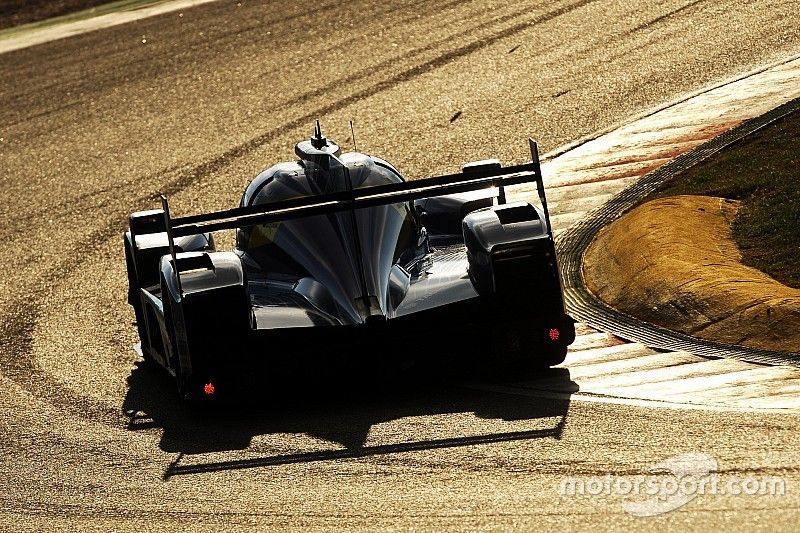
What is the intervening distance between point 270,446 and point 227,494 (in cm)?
94

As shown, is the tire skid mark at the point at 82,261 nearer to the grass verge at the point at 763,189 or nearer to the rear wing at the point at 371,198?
the rear wing at the point at 371,198

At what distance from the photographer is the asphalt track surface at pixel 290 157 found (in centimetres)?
771

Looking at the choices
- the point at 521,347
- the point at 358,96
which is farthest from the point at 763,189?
the point at 358,96

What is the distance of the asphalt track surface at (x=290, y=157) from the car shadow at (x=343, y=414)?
25 millimetres

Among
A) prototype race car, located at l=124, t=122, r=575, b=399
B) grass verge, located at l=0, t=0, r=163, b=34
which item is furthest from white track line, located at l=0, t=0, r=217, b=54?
prototype race car, located at l=124, t=122, r=575, b=399

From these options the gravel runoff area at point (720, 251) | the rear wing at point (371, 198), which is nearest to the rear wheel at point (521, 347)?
the rear wing at point (371, 198)

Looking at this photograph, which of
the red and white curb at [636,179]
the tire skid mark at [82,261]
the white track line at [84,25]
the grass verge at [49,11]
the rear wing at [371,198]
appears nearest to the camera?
the red and white curb at [636,179]

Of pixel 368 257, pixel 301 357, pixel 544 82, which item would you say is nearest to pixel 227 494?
pixel 301 357

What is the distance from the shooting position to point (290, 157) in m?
19.1

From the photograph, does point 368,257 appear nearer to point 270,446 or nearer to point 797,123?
point 270,446

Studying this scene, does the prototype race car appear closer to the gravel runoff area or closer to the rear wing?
the rear wing

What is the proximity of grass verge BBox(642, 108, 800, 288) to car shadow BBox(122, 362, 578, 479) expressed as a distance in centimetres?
297

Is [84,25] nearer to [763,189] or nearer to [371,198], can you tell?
[763,189]

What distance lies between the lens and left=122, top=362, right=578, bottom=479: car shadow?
8.57 metres
